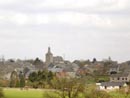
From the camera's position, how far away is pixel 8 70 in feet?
526

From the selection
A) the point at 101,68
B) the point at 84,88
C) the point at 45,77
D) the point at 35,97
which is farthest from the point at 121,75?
the point at 84,88

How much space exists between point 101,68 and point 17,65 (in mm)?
39332

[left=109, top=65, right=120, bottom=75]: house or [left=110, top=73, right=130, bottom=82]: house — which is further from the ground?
[left=109, top=65, right=120, bottom=75]: house

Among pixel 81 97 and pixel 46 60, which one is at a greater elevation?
pixel 46 60

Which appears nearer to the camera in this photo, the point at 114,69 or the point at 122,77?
the point at 122,77

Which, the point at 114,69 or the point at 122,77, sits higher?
the point at 114,69

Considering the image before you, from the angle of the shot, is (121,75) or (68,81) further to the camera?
(121,75)

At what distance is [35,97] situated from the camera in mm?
63219

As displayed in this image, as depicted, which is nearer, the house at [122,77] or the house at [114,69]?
the house at [122,77]

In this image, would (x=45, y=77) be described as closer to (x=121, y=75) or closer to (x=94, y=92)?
(x=121, y=75)

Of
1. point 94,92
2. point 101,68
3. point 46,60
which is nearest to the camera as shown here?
point 94,92

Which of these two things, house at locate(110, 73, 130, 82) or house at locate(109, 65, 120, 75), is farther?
house at locate(109, 65, 120, 75)

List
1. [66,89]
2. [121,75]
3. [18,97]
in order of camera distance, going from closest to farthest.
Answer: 1. [66,89]
2. [18,97]
3. [121,75]

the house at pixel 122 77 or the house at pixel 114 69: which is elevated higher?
the house at pixel 114 69
